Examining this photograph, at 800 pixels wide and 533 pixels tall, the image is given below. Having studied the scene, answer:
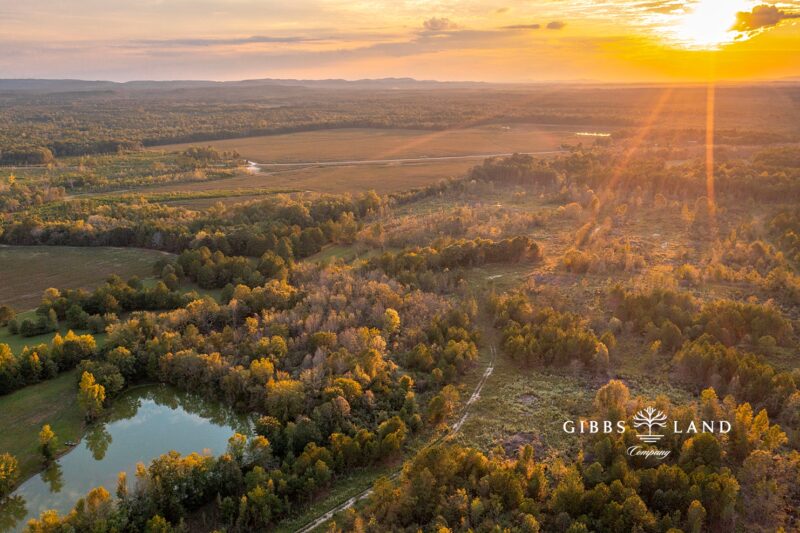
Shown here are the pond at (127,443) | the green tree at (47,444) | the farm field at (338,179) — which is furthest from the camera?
the farm field at (338,179)

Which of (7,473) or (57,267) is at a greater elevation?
(57,267)

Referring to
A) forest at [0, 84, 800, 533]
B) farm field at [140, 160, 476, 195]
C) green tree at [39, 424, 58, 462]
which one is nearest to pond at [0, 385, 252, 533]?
forest at [0, 84, 800, 533]

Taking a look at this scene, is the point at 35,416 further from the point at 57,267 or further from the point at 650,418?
the point at 650,418

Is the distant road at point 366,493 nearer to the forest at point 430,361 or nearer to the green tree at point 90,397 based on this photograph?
the forest at point 430,361

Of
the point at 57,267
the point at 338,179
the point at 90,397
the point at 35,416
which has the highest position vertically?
the point at 338,179

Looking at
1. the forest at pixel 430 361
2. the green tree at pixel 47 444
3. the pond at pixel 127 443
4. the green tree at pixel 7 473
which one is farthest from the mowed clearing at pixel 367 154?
the green tree at pixel 7 473

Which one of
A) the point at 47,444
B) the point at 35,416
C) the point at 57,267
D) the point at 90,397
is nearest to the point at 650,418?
the point at 90,397
